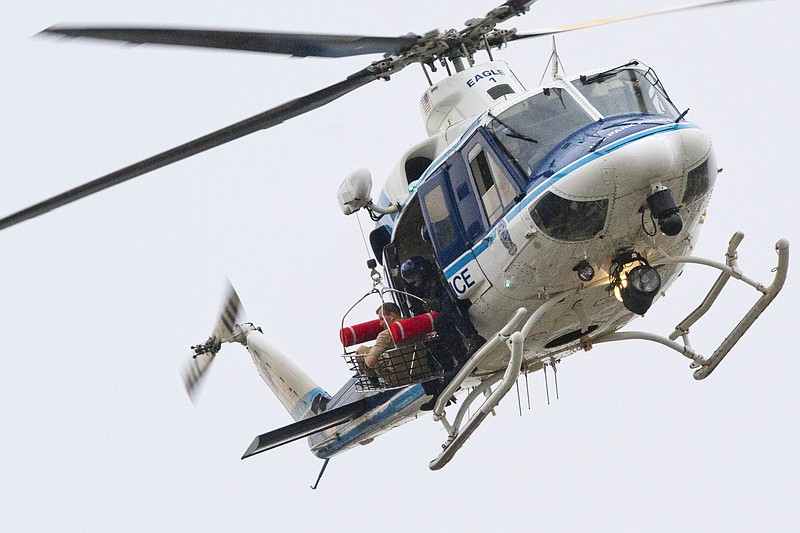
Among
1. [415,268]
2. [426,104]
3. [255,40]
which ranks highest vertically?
[255,40]

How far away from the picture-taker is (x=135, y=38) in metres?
11.0

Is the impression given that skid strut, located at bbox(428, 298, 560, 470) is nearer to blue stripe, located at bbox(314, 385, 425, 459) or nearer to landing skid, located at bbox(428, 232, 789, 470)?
landing skid, located at bbox(428, 232, 789, 470)

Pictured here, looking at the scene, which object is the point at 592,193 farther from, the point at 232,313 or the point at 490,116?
the point at 232,313

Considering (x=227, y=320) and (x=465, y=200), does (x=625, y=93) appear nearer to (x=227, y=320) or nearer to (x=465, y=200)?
(x=465, y=200)

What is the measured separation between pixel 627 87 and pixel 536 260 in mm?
1852

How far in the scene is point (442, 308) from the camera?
1341 cm

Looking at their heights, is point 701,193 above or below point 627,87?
below

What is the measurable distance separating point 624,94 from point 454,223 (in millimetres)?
1969

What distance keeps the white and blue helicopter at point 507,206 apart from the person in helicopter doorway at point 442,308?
0.07m

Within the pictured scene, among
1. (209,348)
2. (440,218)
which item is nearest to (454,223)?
(440,218)

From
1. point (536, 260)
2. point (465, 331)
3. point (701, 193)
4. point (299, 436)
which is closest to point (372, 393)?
point (299, 436)

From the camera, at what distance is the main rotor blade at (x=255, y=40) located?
1083 cm

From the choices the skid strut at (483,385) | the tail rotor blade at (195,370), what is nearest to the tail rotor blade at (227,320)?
the tail rotor blade at (195,370)

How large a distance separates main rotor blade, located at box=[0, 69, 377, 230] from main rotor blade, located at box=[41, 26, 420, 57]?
97 cm
